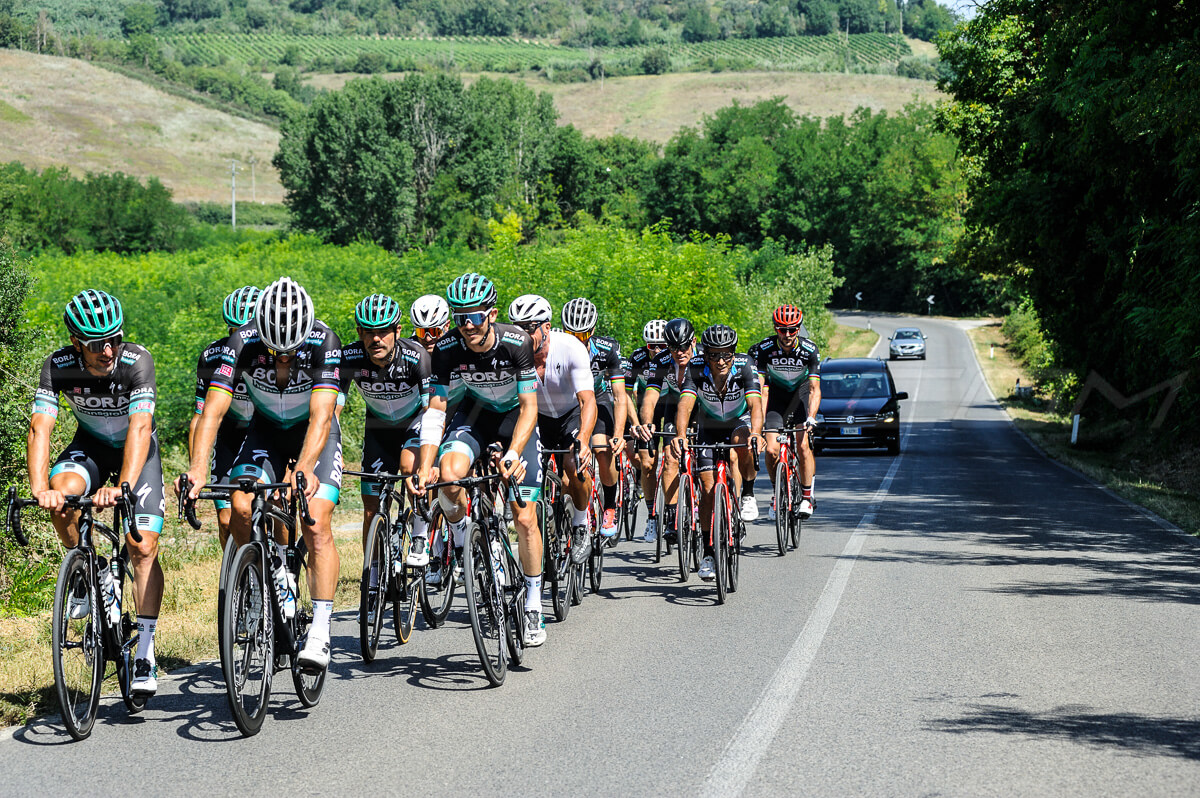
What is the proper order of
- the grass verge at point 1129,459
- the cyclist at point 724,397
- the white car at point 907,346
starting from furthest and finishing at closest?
the white car at point 907,346, the grass verge at point 1129,459, the cyclist at point 724,397

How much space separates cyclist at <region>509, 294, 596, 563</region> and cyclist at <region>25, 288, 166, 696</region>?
2.60 m

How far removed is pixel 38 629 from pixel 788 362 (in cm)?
739

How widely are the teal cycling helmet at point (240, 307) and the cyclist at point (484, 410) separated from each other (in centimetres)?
111

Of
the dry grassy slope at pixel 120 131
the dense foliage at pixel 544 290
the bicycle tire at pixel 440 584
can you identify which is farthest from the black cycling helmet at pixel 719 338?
the dry grassy slope at pixel 120 131

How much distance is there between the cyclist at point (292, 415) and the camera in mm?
6430

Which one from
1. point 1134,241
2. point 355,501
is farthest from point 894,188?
point 355,501

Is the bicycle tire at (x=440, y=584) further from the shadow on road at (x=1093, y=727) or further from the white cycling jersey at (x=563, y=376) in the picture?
the shadow on road at (x=1093, y=727)

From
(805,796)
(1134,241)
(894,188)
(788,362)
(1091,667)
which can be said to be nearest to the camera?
(805,796)

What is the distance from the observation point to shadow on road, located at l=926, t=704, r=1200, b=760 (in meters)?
5.71

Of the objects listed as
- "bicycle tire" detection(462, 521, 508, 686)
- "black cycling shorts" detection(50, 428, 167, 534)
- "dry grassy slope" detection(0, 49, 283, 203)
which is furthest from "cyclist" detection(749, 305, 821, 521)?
"dry grassy slope" detection(0, 49, 283, 203)

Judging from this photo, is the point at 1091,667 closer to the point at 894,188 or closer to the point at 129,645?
the point at 129,645

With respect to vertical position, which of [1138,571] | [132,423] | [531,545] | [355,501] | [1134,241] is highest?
[1134,241]

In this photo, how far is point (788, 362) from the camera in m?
13.0

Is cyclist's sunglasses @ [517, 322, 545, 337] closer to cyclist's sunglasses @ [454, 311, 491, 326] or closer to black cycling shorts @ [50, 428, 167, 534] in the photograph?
cyclist's sunglasses @ [454, 311, 491, 326]
